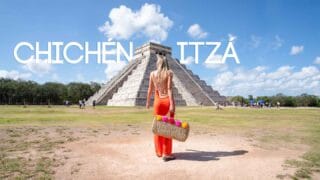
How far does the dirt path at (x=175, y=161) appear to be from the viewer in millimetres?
5949

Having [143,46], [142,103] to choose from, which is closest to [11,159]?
[142,103]

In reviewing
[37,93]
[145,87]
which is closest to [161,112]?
[145,87]

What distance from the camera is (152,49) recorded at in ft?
244

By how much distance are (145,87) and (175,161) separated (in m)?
48.5

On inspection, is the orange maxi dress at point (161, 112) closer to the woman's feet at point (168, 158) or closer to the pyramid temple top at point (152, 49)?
the woman's feet at point (168, 158)

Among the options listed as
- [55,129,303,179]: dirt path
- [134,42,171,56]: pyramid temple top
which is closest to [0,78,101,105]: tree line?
[134,42,171,56]: pyramid temple top

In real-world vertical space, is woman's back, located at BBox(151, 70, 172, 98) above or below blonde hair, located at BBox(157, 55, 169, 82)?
below

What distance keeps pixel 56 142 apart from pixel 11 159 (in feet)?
8.93

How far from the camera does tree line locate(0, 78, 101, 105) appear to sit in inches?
2793

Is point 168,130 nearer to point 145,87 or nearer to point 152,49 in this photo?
point 145,87

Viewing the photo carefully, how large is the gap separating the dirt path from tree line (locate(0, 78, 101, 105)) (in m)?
66.4

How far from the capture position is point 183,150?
856 cm

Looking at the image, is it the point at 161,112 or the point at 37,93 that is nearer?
the point at 161,112

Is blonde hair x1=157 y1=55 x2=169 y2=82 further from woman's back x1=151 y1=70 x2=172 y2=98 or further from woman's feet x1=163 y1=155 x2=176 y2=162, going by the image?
woman's feet x1=163 y1=155 x2=176 y2=162
